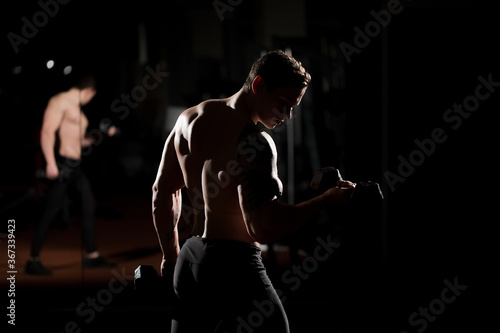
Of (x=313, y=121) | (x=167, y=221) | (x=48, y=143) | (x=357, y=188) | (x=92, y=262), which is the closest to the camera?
(x=357, y=188)

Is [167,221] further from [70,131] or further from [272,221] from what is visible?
[70,131]

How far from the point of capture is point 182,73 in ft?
15.2

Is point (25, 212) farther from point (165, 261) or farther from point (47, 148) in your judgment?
point (165, 261)

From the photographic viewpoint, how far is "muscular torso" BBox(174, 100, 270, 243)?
1828mm

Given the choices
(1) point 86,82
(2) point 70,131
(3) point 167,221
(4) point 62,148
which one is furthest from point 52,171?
(3) point 167,221

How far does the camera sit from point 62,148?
463cm

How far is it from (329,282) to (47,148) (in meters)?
2.31

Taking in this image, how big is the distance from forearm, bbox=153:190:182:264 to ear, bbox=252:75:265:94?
458 millimetres

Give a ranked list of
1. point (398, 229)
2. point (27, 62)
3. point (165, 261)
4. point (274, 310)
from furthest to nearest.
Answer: point (398, 229) < point (27, 62) < point (165, 261) < point (274, 310)

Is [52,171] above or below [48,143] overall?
below

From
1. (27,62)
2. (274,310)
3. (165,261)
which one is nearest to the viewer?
(274,310)

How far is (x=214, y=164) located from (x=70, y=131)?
120 inches

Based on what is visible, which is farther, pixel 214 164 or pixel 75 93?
pixel 75 93

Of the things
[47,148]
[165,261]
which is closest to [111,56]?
[47,148]
